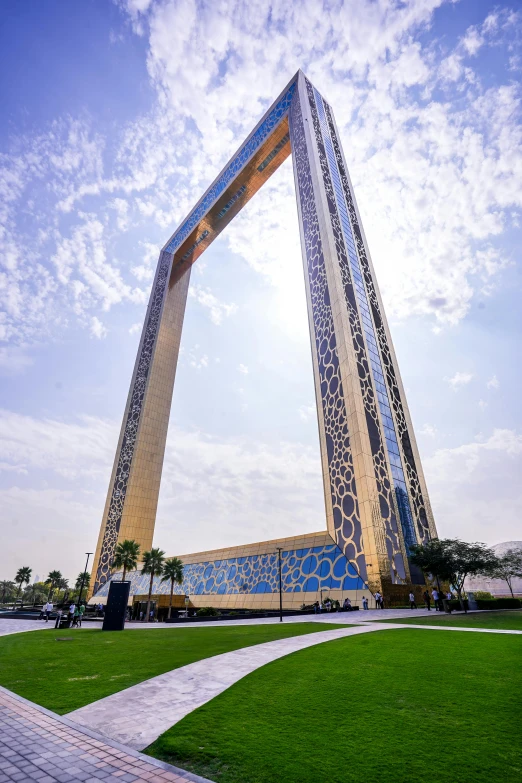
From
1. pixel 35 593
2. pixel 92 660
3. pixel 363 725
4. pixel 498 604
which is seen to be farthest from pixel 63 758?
pixel 35 593

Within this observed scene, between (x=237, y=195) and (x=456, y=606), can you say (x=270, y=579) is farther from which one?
(x=237, y=195)

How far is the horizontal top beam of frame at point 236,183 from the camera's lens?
61.1 metres

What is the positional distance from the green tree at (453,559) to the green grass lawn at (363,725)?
2101cm

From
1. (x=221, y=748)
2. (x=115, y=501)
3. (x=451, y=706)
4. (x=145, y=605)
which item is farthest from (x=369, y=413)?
(x=115, y=501)

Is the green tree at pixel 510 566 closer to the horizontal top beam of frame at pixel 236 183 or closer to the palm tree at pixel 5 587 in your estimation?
the horizontal top beam of frame at pixel 236 183

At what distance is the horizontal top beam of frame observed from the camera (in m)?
61.1

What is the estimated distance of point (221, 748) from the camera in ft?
18.5

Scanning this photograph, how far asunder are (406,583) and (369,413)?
1396cm

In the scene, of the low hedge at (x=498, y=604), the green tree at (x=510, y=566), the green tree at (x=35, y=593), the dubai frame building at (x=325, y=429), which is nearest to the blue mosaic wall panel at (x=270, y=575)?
the dubai frame building at (x=325, y=429)

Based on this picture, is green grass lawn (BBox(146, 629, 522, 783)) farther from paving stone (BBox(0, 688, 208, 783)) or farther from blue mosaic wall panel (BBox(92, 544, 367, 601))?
blue mosaic wall panel (BBox(92, 544, 367, 601))

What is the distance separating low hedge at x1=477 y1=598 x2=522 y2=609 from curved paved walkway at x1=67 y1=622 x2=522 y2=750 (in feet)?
75.1

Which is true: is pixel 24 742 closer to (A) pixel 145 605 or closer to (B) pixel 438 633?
(B) pixel 438 633

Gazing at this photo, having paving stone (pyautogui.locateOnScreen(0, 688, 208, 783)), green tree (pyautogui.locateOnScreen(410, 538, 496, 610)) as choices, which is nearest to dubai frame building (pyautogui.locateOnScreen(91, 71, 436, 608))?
green tree (pyautogui.locateOnScreen(410, 538, 496, 610))

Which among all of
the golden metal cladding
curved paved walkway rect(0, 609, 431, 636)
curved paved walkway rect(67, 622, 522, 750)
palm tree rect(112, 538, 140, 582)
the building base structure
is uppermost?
the golden metal cladding
